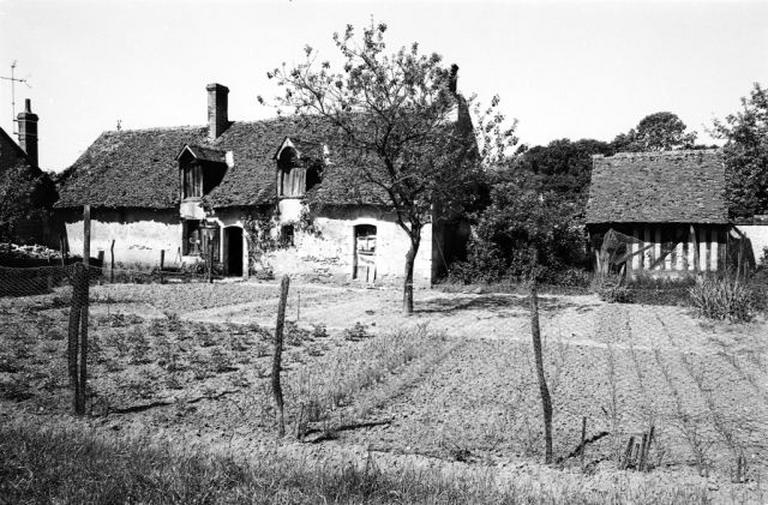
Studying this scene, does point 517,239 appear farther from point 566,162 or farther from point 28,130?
point 566,162

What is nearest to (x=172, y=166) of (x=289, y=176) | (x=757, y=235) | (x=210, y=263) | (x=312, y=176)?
(x=210, y=263)

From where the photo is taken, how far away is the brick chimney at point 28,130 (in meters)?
27.8

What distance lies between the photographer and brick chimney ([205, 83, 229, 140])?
84.4ft

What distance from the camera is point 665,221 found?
1880cm

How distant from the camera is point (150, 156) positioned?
2661 cm

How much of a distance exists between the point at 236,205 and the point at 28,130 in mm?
13283

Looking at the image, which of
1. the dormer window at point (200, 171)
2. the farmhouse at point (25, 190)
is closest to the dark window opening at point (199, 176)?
the dormer window at point (200, 171)

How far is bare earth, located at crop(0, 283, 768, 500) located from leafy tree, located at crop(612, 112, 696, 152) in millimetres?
36544

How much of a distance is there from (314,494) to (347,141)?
1048 cm

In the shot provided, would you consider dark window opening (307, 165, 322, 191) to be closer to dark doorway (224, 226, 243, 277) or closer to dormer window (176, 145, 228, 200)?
dark doorway (224, 226, 243, 277)

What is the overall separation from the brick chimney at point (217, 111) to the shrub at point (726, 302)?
20108 mm

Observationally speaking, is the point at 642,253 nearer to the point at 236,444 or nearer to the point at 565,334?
the point at 565,334

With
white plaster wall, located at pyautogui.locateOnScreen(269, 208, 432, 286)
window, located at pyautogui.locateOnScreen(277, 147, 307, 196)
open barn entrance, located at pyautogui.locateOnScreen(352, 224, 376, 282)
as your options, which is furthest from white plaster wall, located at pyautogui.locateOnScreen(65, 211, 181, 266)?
open barn entrance, located at pyautogui.locateOnScreen(352, 224, 376, 282)

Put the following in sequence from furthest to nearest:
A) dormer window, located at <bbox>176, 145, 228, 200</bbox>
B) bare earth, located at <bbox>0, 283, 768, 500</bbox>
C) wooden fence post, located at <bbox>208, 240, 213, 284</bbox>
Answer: dormer window, located at <bbox>176, 145, 228, 200</bbox>
wooden fence post, located at <bbox>208, 240, 213, 284</bbox>
bare earth, located at <bbox>0, 283, 768, 500</bbox>
